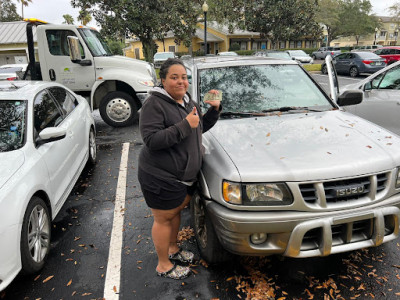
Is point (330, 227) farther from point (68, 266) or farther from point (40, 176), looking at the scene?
point (40, 176)

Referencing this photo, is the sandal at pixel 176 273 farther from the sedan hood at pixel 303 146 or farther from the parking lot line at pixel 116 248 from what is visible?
the sedan hood at pixel 303 146

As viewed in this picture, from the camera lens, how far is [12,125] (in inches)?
131

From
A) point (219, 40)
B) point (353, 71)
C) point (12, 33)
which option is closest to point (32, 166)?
point (353, 71)

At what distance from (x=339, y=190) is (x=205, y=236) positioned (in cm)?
119

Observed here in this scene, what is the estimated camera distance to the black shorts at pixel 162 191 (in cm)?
240

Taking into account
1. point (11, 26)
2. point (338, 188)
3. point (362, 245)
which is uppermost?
point (11, 26)

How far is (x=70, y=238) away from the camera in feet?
11.3

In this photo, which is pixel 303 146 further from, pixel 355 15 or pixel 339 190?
pixel 355 15

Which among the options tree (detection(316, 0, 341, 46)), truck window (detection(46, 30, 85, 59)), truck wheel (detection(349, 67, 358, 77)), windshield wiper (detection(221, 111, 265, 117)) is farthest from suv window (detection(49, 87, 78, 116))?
tree (detection(316, 0, 341, 46))

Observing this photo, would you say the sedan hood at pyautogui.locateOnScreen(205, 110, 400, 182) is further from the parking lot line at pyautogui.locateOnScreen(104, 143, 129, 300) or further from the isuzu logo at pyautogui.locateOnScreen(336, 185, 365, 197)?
the parking lot line at pyautogui.locateOnScreen(104, 143, 129, 300)

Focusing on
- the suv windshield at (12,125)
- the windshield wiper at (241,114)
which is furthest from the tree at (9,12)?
the windshield wiper at (241,114)

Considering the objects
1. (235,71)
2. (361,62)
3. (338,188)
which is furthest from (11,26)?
(338,188)

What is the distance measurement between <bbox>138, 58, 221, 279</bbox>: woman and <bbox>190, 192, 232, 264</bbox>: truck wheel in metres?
0.28

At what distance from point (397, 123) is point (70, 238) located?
16.9ft
